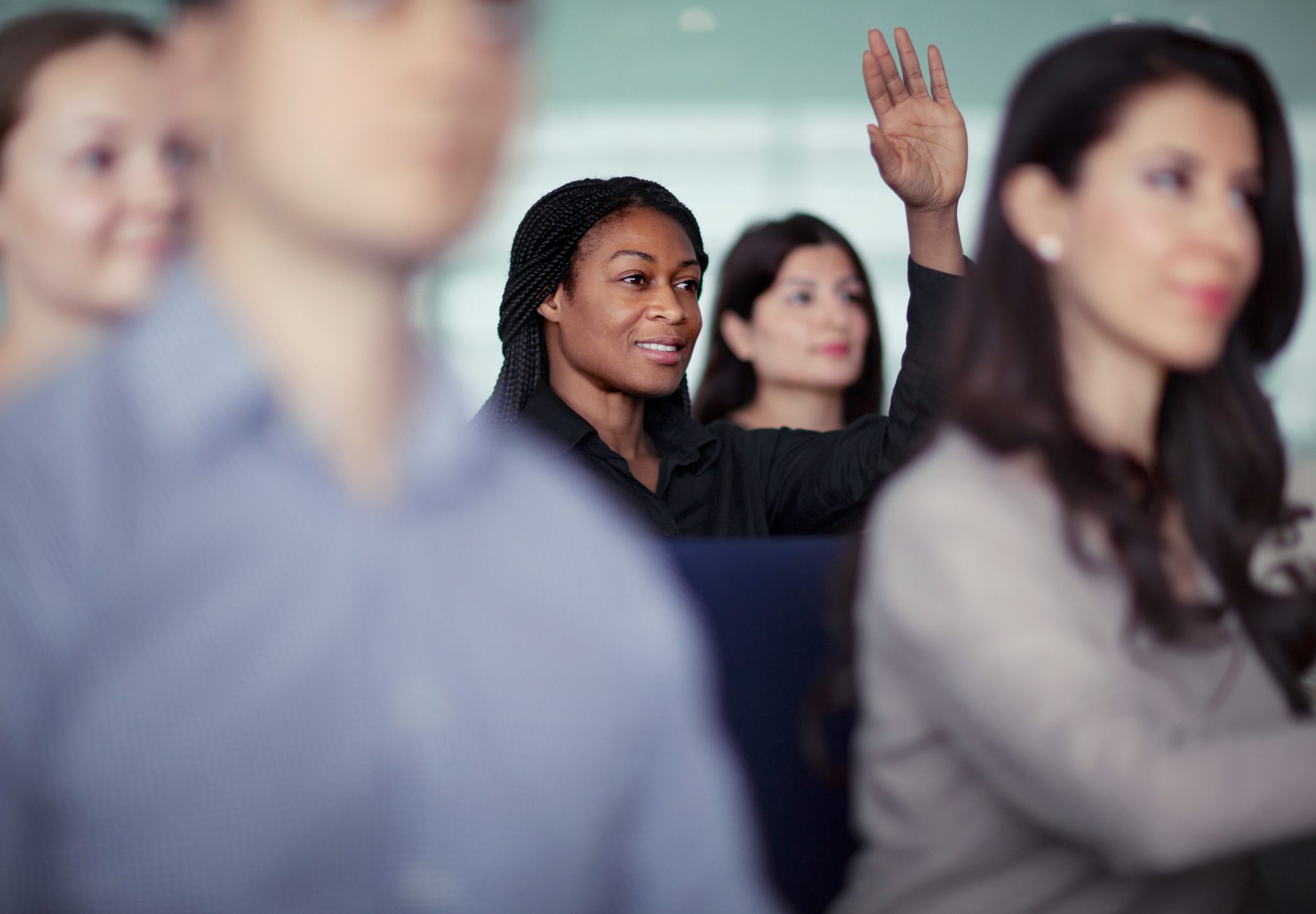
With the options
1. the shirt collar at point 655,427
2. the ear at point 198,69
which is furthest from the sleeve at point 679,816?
the shirt collar at point 655,427

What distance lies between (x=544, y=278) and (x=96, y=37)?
167cm

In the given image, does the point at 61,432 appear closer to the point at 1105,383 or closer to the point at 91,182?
the point at 91,182

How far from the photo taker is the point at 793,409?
11.2 ft

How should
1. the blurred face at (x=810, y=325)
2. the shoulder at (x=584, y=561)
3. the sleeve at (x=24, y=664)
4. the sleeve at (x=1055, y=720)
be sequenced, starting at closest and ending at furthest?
the sleeve at (x=24, y=664) → the shoulder at (x=584, y=561) → the sleeve at (x=1055, y=720) → the blurred face at (x=810, y=325)

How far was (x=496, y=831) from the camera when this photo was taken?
622 millimetres

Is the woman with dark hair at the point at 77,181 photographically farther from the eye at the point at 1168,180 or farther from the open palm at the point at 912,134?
the open palm at the point at 912,134

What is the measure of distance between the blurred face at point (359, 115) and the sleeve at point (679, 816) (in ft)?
1.00

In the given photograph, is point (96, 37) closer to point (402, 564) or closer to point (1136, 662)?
point (402, 564)

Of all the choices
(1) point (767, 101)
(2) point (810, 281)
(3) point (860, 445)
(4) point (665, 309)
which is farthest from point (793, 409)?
(1) point (767, 101)

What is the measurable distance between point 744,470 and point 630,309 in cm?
40

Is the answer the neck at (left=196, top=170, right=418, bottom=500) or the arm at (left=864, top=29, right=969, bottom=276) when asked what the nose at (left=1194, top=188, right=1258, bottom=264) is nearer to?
the neck at (left=196, top=170, right=418, bottom=500)

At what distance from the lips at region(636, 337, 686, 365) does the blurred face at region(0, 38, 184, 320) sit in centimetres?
160

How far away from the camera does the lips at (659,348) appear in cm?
248

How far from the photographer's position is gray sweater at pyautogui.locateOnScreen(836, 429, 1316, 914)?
81 cm
